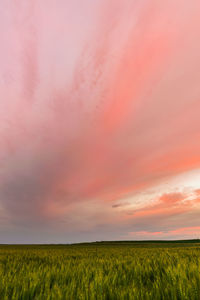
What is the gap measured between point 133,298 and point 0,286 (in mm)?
1657

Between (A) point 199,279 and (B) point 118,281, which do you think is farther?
(B) point 118,281

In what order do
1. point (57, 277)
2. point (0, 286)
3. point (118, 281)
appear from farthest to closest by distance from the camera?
point (57, 277), point (118, 281), point (0, 286)

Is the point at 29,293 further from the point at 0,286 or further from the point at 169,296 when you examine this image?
the point at 169,296

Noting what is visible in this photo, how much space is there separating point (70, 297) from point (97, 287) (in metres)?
0.48

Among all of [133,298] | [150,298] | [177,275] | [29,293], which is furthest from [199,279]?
[29,293]

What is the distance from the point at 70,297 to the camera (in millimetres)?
1768

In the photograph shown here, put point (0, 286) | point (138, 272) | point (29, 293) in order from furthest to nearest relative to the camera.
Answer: point (138, 272)
point (0, 286)
point (29, 293)

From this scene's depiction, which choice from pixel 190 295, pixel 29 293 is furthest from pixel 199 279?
pixel 29 293

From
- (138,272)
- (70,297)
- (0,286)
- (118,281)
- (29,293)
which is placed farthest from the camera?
(138,272)

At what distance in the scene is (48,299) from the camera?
1.67 m

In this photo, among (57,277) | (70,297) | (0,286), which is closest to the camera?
(70,297)

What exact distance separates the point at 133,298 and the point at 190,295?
2.13ft

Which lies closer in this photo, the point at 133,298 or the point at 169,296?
the point at 133,298

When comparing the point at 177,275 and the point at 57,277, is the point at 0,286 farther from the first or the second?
the point at 177,275
